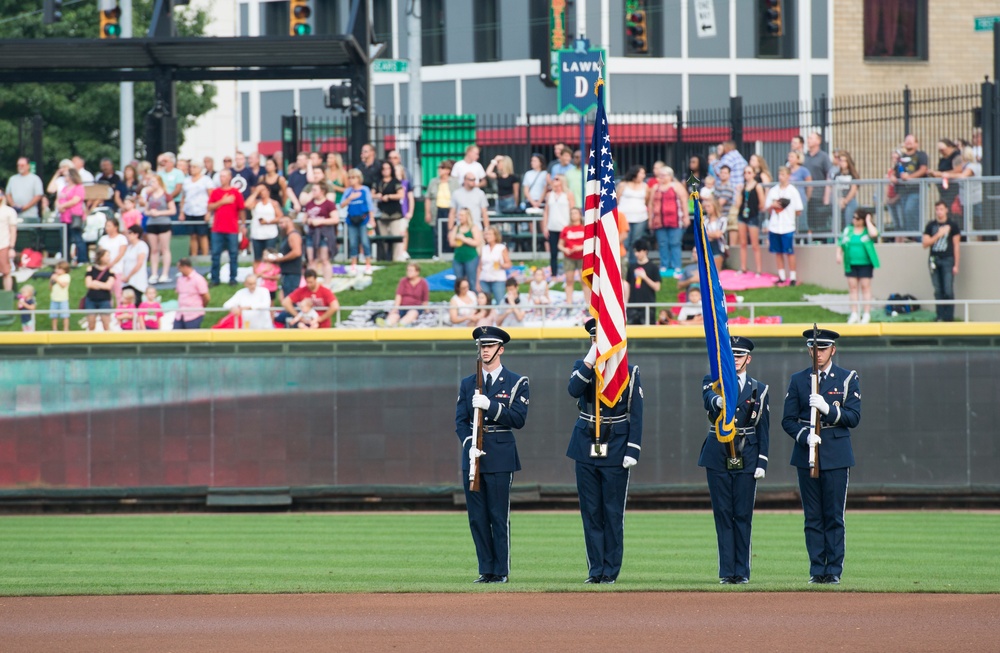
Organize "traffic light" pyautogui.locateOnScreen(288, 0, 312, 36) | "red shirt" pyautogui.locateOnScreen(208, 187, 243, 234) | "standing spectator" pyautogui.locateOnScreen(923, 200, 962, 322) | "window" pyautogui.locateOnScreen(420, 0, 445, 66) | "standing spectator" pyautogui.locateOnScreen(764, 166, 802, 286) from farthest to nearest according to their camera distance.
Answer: "window" pyautogui.locateOnScreen(420, 0, 445, 66) < "traffic light" pyautogui.locateOnScreen(288, 0, 312, 36) < "red shirt" pyautogui.locateOnScreen(208, 187, 243, 234) < "standing spectator" pyautogui.locateOnScreen(764, 166, 802, 286) < "standing spectator" pyautogui.locateOnScreen(923, 200, 962, 322)

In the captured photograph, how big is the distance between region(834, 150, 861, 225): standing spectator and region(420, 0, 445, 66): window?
22.4 m

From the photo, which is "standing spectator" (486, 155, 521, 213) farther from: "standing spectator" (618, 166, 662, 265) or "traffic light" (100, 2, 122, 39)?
"traffic light" (100, 2, 122, 39)

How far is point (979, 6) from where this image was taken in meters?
40.2

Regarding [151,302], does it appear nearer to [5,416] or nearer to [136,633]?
[5,416]

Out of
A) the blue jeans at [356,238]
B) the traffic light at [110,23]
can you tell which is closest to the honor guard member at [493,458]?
the blue jeans at [356,238]

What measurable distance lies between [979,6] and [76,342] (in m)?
29.3

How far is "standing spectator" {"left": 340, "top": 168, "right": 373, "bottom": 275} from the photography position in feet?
70.9

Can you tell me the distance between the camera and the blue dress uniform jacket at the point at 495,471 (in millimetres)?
11227

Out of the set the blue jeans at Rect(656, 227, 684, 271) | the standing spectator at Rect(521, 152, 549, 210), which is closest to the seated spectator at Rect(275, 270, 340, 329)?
the blue jeans at Rect(656, 227, 684, 271)

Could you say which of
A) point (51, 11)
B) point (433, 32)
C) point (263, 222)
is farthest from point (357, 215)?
point (433, 32)

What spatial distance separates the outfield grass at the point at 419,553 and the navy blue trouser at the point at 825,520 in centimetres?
23

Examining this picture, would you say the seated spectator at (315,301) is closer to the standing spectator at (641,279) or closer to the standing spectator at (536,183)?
the standing spectator at (641,279)

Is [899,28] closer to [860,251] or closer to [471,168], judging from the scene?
[471,168]

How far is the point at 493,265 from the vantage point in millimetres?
19734
